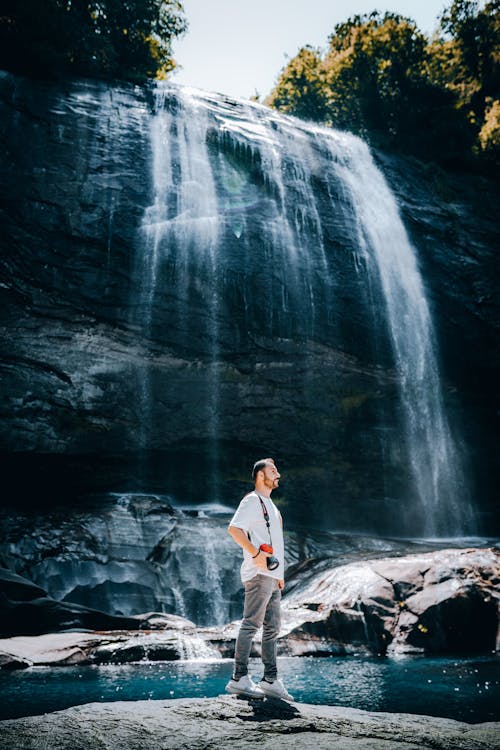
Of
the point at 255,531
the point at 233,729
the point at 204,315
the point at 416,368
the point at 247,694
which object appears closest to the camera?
the point at 233,729

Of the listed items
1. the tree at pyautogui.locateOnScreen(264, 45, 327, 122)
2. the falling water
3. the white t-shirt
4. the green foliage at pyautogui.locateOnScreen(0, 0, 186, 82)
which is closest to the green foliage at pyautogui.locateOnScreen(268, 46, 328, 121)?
the tree at pyautogui.locateOnScreen(264, 45, 327, 122)

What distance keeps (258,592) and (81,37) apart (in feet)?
67.9

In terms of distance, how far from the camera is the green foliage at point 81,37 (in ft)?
59.3

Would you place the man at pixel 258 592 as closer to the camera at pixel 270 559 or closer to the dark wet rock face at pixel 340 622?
the camera at pixel 270 559

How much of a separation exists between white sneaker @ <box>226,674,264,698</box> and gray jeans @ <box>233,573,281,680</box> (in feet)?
0.15

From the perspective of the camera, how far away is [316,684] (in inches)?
242

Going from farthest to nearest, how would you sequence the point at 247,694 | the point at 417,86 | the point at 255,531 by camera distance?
the point at 417,86 → the point at 255,531 → the point at 247,694

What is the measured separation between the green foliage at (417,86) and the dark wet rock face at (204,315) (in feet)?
21.6

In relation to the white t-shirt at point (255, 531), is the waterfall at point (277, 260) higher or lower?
higher

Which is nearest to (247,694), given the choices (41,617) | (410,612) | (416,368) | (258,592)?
(258,592)

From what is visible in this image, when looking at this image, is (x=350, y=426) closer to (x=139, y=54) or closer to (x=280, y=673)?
(x=280, y=673)

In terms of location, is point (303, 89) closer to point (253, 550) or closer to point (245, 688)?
point (253, 550)

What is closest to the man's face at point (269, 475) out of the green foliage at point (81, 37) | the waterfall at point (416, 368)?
the waterfall at point (416, 368)

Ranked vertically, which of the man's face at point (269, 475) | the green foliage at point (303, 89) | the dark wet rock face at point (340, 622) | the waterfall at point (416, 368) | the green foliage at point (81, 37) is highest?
the green foliage at point (303, 89)
